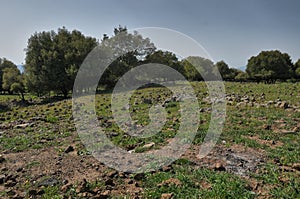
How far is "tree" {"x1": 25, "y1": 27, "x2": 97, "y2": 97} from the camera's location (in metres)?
39.2

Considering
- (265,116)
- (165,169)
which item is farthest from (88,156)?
(265,116)

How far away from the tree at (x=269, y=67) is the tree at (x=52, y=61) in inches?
1727

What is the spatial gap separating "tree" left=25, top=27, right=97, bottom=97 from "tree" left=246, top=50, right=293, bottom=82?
1727 inches

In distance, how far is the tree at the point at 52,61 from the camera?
129ft

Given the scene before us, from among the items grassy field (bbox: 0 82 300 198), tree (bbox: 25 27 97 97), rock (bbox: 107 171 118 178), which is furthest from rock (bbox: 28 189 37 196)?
tree (bbox: 25 27 97 97)

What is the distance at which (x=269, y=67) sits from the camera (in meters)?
67.3

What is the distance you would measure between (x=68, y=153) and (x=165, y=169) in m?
3.55

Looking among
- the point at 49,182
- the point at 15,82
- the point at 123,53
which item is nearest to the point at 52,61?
the point at 123,53

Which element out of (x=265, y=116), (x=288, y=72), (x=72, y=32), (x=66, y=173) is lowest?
(x=66, y=173)

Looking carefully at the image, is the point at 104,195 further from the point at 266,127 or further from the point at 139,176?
the point at 266,127

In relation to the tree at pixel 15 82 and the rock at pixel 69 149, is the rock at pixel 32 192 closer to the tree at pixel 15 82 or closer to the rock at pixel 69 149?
the rock at pixel 69 149

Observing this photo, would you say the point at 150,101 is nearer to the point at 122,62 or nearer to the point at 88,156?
the point at 88,156

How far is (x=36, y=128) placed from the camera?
1275 cm

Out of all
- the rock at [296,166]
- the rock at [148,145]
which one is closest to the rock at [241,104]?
the rock at [148,145]
